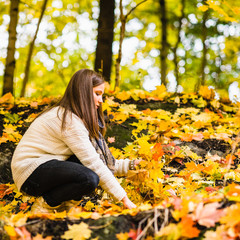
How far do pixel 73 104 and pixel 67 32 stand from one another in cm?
916

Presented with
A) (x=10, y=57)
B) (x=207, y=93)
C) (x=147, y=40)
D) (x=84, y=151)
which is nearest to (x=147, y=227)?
(x=84, y=151)

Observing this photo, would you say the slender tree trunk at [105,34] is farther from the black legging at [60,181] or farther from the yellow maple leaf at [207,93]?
the black legging at [60,181]

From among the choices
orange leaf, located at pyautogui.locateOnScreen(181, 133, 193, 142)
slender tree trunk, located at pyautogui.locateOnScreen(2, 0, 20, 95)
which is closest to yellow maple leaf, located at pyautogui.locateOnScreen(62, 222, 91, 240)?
orange leaf, located at pyautogui.locateOnScreen(181, 133, 193, 142)

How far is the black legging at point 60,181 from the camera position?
72.5 inches

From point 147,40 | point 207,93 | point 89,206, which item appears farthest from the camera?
point 147,40

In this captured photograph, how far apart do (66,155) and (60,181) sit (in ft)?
0.79

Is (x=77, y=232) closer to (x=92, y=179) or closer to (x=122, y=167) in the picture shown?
(x=92, y=179)

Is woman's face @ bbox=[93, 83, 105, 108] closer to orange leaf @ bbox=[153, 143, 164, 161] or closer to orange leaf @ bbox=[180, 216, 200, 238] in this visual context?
orange leaf @ bbox=[153, 143, 164, 161]

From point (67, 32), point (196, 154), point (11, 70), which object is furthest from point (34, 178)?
point (67, 32)

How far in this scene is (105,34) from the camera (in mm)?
4742

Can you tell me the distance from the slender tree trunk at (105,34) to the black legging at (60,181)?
3084 millimetres

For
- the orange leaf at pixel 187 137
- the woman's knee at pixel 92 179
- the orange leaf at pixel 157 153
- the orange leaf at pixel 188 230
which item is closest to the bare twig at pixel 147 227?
the orange leaf at pixel 188 230

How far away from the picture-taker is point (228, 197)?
4.49ft

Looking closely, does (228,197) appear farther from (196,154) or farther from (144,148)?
(196,154)
